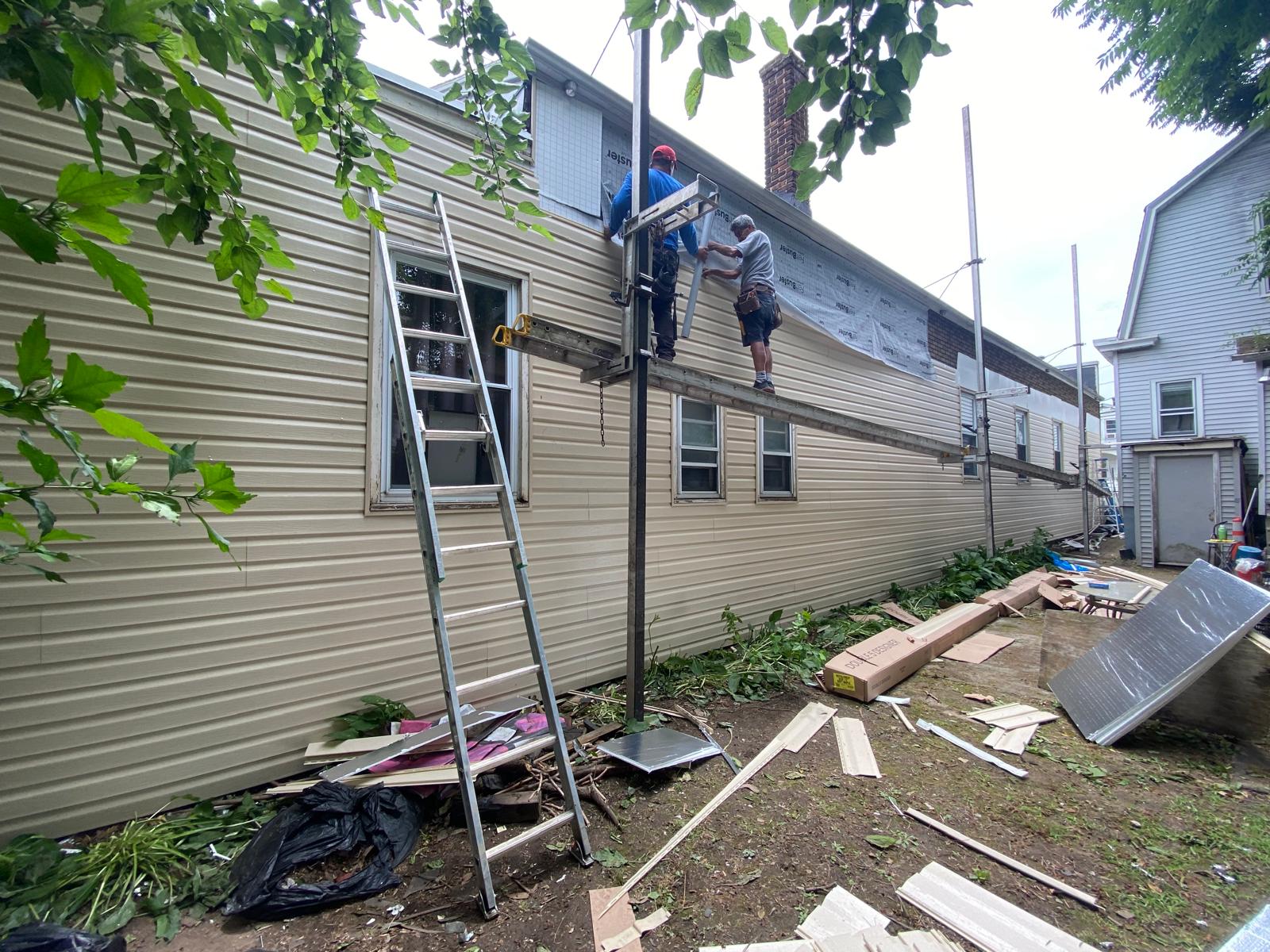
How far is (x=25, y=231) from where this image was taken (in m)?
1.24

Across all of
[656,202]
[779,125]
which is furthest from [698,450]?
[779,125]

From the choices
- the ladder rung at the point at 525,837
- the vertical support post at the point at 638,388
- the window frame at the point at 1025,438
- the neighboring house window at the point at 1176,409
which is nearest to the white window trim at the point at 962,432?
the window frame at the point at 1025,438

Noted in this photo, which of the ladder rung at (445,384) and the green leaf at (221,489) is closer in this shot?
the green leaf at (221,489)

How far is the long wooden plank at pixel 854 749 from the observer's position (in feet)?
11.7

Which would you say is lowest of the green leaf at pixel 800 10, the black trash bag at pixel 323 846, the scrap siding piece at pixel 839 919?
the scrap siding piece at pixel 839 919

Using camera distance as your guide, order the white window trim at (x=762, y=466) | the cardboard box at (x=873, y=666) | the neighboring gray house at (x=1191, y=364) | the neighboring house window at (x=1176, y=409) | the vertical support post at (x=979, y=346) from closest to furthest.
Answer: the cardboard box at (x=873, y=666)
the white window trim at (x=762, y=466)
the vertical support post at (x=979, y=346)
the neighboring gray house at (x=1191, y=364)
the neighboring house window at (x=1176, y=409)

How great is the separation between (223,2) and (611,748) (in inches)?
157

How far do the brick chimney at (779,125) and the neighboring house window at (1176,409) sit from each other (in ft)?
36.7

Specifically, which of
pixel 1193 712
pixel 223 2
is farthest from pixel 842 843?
pixel 223 2

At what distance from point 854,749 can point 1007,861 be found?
1212 millimetres

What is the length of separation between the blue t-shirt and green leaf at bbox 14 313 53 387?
375cm

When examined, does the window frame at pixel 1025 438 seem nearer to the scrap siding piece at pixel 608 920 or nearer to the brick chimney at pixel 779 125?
the brick chimney at pixel 779 125

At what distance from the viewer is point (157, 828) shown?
263 centimetres

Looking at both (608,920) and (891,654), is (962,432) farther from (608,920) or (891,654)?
(608,920)
